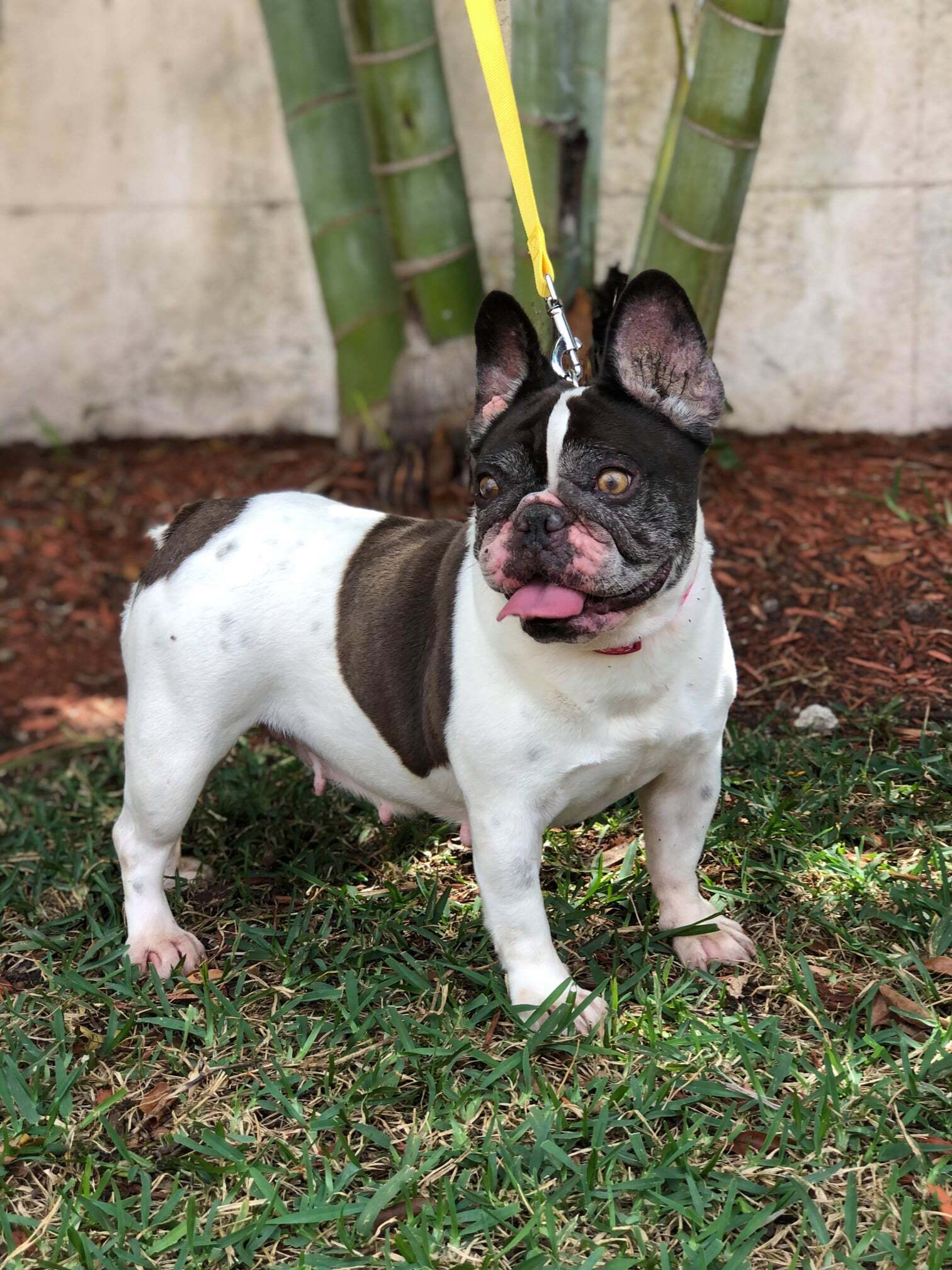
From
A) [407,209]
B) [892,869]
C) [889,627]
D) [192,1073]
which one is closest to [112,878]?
[192,1073]

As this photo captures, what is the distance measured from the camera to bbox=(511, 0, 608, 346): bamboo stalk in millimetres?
5023

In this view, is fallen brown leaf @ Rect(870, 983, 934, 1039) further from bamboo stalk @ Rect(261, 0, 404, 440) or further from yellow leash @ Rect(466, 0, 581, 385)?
bamboo stalk @ Rect(261, 0, 404, 440)

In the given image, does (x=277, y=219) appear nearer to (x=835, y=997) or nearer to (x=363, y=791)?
(x=363, y=791)

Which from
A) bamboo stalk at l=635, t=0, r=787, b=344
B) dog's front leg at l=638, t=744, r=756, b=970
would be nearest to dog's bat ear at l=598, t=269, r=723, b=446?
dog's front leg at l=638, t=744, r=756, b=970

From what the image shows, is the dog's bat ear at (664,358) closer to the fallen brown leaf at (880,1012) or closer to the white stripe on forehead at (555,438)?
the white stripe on forehead at (555,438)

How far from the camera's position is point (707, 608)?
314cm

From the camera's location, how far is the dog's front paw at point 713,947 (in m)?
3.39

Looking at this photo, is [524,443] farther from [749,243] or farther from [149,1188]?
[749,243]

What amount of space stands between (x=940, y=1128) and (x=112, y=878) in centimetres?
236

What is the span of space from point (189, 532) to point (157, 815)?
745mm

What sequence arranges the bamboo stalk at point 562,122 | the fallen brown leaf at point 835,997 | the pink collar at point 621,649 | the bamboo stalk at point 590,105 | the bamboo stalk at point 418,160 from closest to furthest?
the pink collar at point 621,649
the fallen brown leaf at point 835,997
the bamboo stalk at point 562,122
the bamboo stalk at point 590,105
the bamboo stalk at point 418,160

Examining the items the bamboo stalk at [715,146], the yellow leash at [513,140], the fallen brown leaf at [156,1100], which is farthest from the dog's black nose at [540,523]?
the bamboo stalk at [715,146]

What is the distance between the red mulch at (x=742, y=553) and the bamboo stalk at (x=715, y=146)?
0.91m

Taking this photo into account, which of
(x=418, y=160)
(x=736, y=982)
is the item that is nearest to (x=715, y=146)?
(x=418, y=160)
